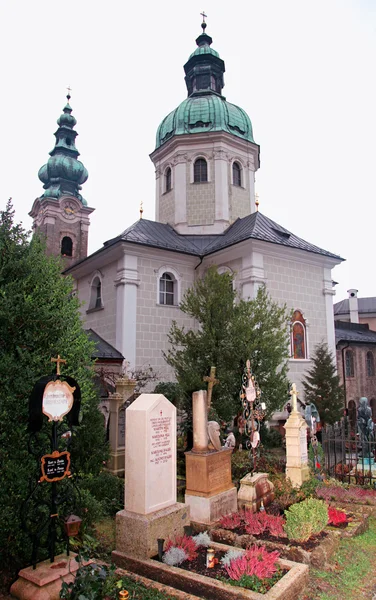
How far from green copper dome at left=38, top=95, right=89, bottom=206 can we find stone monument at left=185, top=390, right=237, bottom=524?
2993 centimetres

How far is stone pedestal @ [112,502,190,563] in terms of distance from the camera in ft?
17.8

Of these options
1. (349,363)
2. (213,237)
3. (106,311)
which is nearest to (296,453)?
(106,311)

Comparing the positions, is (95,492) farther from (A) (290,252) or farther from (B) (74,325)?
(A) (290,252)

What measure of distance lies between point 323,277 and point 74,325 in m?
16.3

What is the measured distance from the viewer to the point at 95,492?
7.93 metres

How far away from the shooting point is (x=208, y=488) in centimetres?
704

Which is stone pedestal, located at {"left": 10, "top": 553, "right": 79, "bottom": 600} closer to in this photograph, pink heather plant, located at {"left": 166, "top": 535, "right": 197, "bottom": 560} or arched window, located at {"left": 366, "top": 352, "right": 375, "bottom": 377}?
pink heather plant, located at {"left": 166, "top": 535, "right": 197, "bottom": 560}

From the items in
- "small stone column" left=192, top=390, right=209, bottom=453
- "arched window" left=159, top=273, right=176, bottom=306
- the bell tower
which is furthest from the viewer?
the bell tower

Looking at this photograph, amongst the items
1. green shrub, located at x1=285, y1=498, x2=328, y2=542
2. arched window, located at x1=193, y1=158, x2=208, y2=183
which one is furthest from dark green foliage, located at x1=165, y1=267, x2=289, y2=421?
arched window, located at x1=193, y1=158, x2=208, y2=183

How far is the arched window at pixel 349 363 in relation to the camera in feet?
88.2

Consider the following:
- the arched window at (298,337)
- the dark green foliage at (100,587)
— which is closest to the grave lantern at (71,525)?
the dark green foliage at (100,587)

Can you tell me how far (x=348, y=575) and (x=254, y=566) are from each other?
4.82ft

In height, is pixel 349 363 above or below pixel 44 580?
above

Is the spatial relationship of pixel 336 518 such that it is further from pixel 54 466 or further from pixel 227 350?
pixel 227 350
